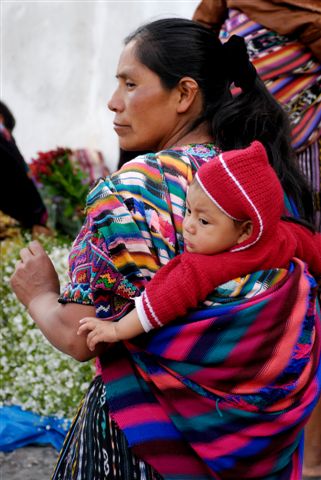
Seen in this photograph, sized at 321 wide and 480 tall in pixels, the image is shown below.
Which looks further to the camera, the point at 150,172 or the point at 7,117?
the point at 7,117

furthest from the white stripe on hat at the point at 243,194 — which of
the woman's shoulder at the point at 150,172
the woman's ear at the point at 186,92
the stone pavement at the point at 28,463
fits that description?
the stone pavement at the point at 28,463

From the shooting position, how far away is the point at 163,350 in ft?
5.87

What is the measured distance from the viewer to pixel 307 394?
1843 mm

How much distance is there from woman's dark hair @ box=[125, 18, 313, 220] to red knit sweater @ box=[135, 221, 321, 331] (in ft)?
1.44

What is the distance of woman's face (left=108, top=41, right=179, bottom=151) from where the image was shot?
210cm

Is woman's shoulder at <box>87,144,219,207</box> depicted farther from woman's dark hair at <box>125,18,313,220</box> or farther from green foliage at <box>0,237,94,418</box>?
green foliage at <box>0,237,94,418</box>

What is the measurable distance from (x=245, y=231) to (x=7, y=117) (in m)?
3.98

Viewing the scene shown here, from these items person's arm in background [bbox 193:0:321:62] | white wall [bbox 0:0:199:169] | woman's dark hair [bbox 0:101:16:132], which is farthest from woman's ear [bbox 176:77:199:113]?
woman's dark hair [bbox 0:101:16:132]

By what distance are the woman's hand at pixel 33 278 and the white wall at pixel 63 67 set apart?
352cm

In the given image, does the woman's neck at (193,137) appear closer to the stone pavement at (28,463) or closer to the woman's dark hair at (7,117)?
the stone pavement at (28,463)

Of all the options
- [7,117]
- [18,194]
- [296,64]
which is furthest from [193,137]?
[7,117]

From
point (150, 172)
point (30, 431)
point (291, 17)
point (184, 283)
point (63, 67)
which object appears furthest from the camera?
point (63, 67)

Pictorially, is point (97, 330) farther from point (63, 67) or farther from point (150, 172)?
point (63, 67)

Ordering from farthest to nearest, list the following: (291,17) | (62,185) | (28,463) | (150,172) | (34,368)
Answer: (62,185), (34,368), (28,463), (291,17), (150,172)
